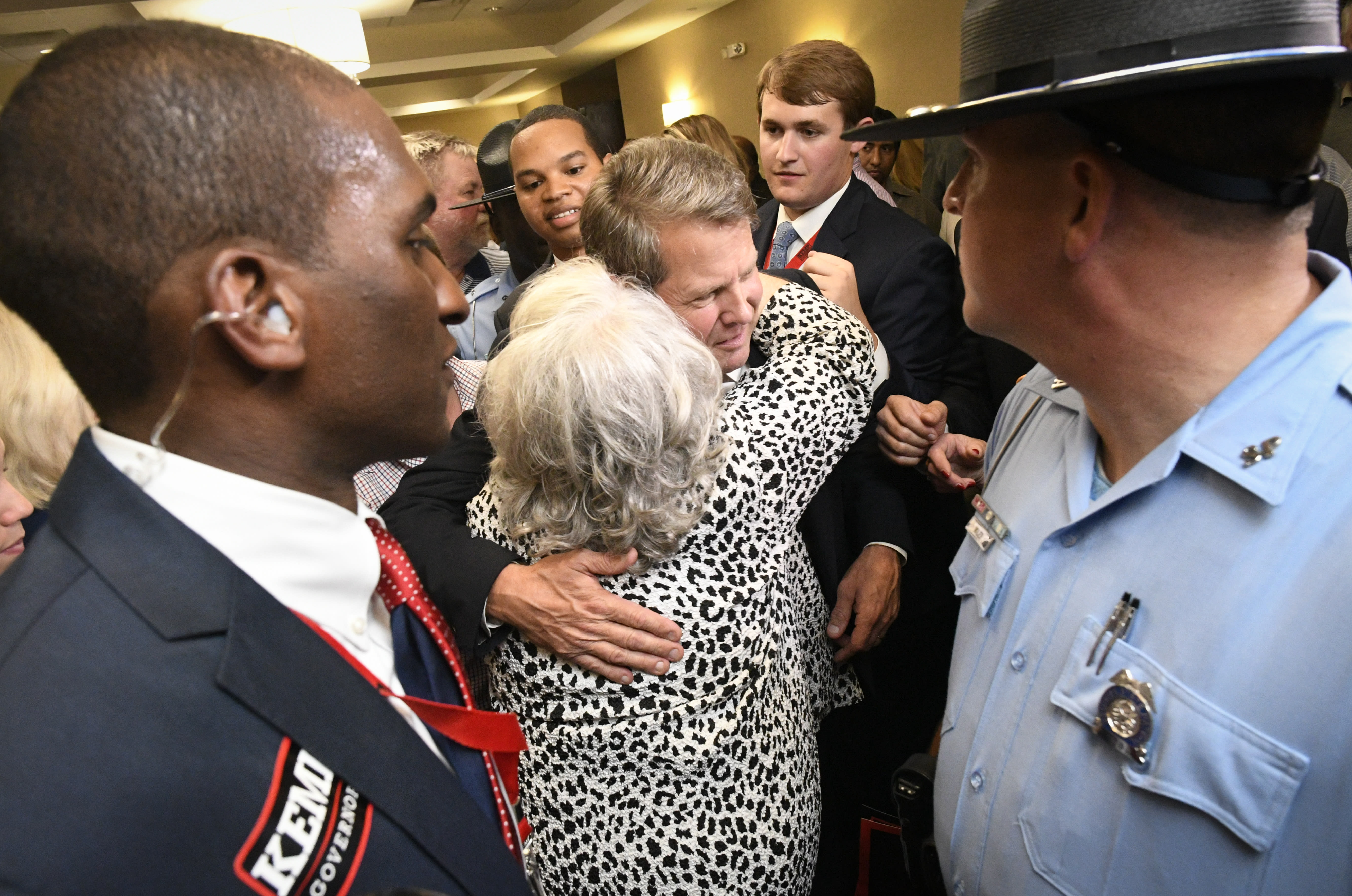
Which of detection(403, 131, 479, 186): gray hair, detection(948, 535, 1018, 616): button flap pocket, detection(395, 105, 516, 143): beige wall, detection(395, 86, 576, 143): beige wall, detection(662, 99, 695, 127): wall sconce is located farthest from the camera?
detection(395, 105, 516, 143): beige wall

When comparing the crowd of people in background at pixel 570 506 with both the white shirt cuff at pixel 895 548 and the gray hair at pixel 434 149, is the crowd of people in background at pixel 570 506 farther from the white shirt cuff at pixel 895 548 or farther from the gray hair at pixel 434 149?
the gray hair at pixel 434 149

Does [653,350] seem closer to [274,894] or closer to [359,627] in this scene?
[359,627]

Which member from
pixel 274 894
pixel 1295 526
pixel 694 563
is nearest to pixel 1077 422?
pixel 1295 526

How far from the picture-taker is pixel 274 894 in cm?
69

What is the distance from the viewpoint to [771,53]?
10.1m

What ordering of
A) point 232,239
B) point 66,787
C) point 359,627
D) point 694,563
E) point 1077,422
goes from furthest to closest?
point 694,563, point 1077,422, point 359,627, point 232,239, point 66,787

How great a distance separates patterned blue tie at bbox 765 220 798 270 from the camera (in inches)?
104

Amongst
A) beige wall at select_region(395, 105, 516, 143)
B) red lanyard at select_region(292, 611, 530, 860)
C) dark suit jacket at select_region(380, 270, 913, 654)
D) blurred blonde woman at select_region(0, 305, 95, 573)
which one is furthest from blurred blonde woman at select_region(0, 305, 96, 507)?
beige wall at select_region(395, 105, 516, 143)

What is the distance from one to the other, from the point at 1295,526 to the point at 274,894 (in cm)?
100

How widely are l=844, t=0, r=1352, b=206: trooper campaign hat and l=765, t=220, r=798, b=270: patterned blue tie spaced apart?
1719 millimetres

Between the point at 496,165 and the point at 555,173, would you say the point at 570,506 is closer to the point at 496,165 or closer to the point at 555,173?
the point at 555,173

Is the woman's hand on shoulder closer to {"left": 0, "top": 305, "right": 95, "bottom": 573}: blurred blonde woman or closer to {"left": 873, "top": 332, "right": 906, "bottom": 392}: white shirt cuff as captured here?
{"left": 873, "top": 332, "right": 906, "bottom": 392}: white shirt cuff

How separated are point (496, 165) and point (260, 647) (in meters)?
2.99

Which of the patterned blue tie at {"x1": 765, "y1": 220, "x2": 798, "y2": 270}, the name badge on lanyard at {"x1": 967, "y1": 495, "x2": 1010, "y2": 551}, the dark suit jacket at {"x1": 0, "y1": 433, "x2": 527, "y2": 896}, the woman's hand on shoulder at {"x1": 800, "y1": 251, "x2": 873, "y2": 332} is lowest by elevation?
the name badge on lanyard at {"x1": 967, "y1": 495, "x2": 1010, "y2": 551}
